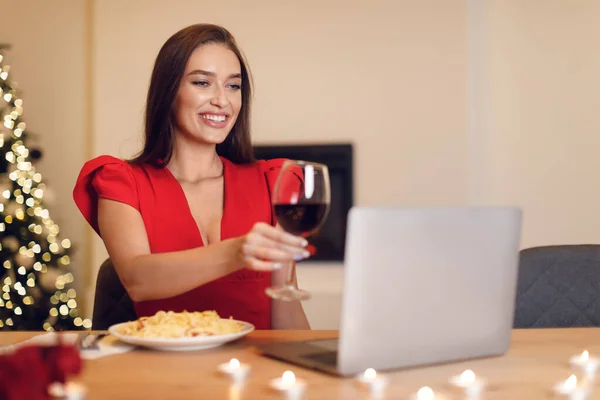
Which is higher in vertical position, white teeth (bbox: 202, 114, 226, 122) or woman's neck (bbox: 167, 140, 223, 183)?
white teeth (bbox: 202, 114, 226, 122)

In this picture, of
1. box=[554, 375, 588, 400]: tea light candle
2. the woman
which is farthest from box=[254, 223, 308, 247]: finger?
the woman

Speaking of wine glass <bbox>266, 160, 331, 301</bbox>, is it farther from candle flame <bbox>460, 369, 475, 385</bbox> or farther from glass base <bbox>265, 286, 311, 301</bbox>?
candle flame <bbox>460, 369, 475, 385</bbox>

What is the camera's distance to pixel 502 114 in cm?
472

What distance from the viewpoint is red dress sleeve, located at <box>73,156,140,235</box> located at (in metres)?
1.91

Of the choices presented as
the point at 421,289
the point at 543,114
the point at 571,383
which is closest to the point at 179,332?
the point at 421,289

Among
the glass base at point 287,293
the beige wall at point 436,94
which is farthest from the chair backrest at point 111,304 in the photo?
the beige wall at point 436,94

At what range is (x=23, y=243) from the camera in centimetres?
441

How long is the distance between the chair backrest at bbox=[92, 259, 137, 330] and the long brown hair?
1.14ft

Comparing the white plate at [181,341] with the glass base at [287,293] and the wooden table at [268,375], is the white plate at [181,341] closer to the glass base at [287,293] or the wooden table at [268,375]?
the wooden table at [268,375]

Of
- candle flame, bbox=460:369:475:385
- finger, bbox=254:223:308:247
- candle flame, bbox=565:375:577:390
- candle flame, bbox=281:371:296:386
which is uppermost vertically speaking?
finger, bbox=254:223:308:247

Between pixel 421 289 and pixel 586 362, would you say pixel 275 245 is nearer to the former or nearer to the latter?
pixel 421 289

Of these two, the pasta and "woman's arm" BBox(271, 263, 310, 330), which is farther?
"woman's arm" BBox(271, 263, 310, 330)

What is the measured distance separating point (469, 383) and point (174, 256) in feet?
2.42

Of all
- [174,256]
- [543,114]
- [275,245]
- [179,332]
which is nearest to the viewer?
[275,245]
